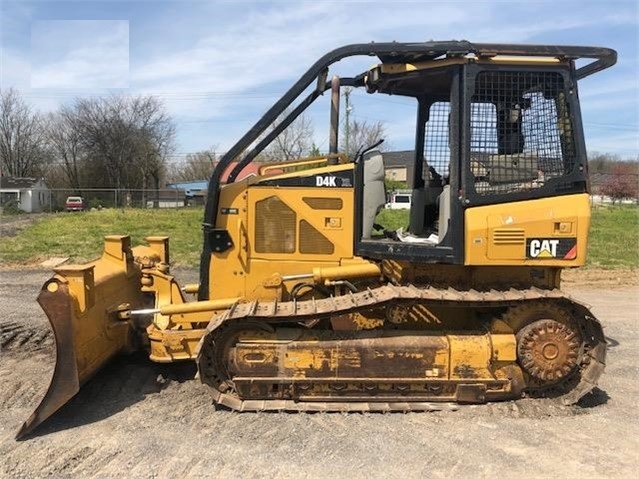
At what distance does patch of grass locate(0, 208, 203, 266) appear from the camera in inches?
579

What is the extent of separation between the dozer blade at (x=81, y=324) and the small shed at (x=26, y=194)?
43085mm

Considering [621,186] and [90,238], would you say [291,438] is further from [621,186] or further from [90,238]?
[621,186]

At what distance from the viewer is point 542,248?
4902mm

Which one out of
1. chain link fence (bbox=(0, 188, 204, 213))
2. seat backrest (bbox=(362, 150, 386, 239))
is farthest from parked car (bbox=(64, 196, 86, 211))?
seat backrest (bbox=(362, 150, 386, 239))

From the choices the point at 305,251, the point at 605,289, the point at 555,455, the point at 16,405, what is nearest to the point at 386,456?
the point at 555,455

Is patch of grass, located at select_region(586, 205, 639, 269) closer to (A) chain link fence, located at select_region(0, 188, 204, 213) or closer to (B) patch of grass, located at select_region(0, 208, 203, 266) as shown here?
(B) patch of grass, located at select_region(0, 208, 203, 266)

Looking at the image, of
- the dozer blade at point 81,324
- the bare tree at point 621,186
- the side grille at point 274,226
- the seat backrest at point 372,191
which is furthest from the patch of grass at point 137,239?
the bare tree at point 621,186

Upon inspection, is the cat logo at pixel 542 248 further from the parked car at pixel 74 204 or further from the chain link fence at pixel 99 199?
the parked car at pixel 74 204

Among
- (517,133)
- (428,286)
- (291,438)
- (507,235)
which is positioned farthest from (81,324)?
(517,133)

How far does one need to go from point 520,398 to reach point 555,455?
3.06ft

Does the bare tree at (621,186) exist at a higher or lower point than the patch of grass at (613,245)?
higher

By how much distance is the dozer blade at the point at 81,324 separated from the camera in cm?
461

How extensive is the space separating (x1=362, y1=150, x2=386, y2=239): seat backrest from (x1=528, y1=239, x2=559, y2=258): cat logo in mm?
1353

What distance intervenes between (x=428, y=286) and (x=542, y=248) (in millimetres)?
990
